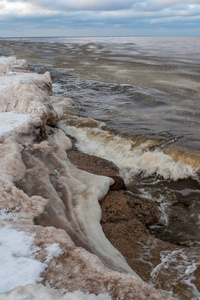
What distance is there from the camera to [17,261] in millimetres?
2930

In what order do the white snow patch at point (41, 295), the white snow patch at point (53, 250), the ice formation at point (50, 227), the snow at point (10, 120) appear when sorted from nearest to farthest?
the white snow patch at point (41, 295) < the ice formation at point (50, 227) < the white snow patch at point (53, 250) < the snow at point (10, 120)

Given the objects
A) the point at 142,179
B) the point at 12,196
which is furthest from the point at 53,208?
the point at 142,179

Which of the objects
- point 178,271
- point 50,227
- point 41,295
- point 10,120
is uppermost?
point 10,120

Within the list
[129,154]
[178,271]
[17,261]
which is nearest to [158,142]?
[129,154]

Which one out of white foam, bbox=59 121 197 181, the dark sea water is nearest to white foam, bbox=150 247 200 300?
the dark sea water

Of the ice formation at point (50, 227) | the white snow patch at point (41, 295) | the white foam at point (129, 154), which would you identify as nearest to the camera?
the white snow patch at point (41, 295)

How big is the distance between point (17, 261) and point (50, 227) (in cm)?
72

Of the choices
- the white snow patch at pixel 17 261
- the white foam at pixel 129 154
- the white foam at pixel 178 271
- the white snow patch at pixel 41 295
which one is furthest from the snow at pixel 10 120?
the white snow patch at pixel 41 295

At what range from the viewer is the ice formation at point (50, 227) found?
104 inches

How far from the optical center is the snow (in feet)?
23.3

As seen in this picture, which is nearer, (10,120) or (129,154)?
(10,120)

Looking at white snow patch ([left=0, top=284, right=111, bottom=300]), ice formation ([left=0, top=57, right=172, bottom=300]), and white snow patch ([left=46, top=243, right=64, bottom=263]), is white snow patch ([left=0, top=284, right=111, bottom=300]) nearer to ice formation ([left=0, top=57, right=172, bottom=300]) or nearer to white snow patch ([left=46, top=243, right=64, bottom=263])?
ice formation ([left=0, top=57, right=172, bottom=300])

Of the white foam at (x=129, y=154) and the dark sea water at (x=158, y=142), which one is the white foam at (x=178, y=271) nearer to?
the dark sea water at (x=158, y=142)

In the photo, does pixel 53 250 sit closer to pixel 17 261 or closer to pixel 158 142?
pixel 17 261
